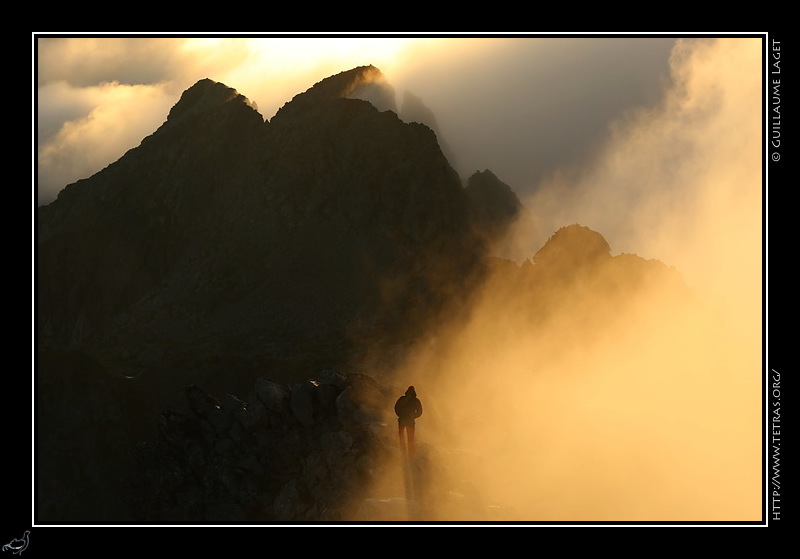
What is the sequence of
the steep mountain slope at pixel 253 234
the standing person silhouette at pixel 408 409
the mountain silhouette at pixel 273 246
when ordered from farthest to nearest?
the steep mountain slope at pixel 253 234 → the mountain silhouette at pixel 273 246 → the standing person silhouette at pixel 408 409

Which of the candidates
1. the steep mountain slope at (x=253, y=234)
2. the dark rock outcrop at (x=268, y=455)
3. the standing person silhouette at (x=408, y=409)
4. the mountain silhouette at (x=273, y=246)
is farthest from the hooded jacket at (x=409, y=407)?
the steep mountain slope at (x=253, y=234)

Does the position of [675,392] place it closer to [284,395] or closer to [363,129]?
[284,395]

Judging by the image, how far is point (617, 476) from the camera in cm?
5756

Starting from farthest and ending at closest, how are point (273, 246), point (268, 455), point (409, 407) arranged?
point (273, 246)
point (268, 455)
point (409, 407)

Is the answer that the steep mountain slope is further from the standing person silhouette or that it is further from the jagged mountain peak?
the standing person silhouette

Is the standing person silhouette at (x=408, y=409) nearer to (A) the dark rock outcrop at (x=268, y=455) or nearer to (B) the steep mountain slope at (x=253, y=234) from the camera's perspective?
(A) the dark rock outcrop at (x=268, y=455)

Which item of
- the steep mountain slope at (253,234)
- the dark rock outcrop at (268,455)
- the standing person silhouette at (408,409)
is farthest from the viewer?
the steep mountain slope at (253,234)

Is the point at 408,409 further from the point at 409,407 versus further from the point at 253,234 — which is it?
the point at 253,234

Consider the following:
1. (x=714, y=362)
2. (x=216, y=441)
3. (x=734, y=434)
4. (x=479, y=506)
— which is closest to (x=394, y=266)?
(x=714, y=362)

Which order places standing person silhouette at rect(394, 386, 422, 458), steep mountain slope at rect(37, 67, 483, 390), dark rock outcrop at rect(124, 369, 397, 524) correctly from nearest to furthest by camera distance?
standing person silhouette at rect(394, 386, 422, 458), dark rock outcrop at rect(124, 369, 397, 524), steep mountain slope at rect(37, 67, 483, 390)

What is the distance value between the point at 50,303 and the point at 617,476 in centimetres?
13014

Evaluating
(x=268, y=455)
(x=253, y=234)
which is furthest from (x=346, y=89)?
(x=268, y=455)

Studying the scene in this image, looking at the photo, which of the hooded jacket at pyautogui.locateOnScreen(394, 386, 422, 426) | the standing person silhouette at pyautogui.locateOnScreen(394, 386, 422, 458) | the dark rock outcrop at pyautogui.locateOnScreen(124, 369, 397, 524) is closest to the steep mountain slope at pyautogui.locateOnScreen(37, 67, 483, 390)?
the dark rock outcrop at pyautogui.locateOnScreen(124, 369, 397, 524)
